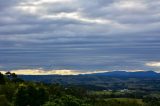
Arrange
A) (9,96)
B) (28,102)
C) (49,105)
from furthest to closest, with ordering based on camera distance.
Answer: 1. (9,96)
2. (28,102)
3. (49,105)

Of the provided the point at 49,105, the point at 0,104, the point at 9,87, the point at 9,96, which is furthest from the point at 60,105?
the point at 9,87

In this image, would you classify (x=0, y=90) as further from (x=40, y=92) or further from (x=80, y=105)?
(x=80, y=105)

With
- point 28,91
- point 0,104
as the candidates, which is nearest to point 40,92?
point 28,91

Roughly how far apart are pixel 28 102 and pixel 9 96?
32090mm

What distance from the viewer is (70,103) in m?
119

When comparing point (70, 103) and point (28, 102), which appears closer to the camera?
point (70, 103)

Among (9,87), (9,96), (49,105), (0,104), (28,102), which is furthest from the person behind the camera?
(9,87)

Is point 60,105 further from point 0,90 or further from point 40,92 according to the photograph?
point 0,90

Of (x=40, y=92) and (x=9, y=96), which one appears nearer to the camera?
(x=40, y=92)

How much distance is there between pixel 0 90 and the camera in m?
192

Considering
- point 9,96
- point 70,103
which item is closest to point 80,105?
point 70,103

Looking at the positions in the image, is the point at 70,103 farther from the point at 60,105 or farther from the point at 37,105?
the point at 37,105

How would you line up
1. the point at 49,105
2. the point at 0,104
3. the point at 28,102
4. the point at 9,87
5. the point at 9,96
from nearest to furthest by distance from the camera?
the point at 49,105 → the point at 0,104 → the point at 28,102 → the point at 9,96 → the point at 9,87

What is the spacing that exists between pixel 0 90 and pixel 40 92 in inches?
1496
